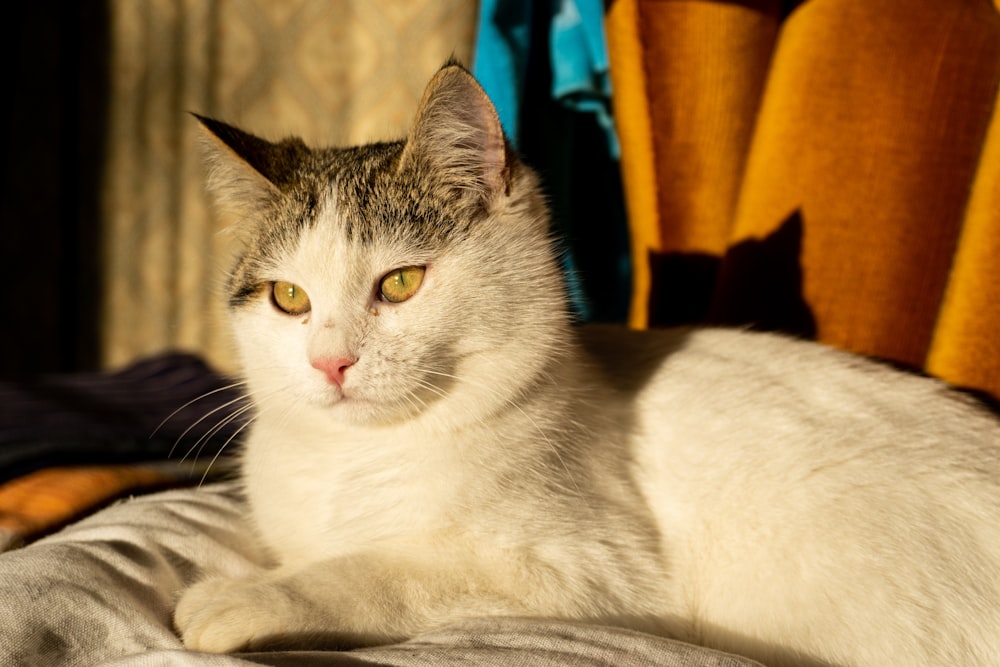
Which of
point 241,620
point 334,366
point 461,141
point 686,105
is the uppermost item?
point 686,105

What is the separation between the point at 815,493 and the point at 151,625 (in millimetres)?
935

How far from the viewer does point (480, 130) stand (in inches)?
44.7

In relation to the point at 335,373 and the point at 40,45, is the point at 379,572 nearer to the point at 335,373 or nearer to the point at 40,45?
the point at 335,373

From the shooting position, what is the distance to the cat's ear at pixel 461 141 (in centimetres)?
108

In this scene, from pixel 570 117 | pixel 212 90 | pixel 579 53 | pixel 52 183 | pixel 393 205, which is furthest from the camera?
pixel 212 90

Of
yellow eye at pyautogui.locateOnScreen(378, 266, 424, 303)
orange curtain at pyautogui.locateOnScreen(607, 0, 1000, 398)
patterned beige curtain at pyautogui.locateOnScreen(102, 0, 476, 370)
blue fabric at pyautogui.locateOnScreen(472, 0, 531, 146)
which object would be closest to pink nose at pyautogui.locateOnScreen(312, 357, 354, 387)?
yellow eye at pyautogui.locateOnScreen(378, 266, 424, 303)

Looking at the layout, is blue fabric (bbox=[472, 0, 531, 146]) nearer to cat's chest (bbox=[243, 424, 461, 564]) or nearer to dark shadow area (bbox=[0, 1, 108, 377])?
cat's chest (bbox=[243, 424, 461, 564])

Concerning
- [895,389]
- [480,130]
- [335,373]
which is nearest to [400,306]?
[335,373]

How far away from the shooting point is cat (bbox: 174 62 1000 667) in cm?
95

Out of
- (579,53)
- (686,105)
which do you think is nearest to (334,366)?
(686,105)

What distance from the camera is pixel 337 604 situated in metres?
0.88

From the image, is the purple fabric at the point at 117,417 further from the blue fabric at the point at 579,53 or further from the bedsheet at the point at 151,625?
the blue fabric at the point at 579,53

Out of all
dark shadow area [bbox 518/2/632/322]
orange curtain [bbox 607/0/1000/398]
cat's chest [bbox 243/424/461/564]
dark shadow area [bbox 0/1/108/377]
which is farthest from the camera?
dark shadow area [bbox 0/1/108/377]

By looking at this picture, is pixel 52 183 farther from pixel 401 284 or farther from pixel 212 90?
pixel 401 284
